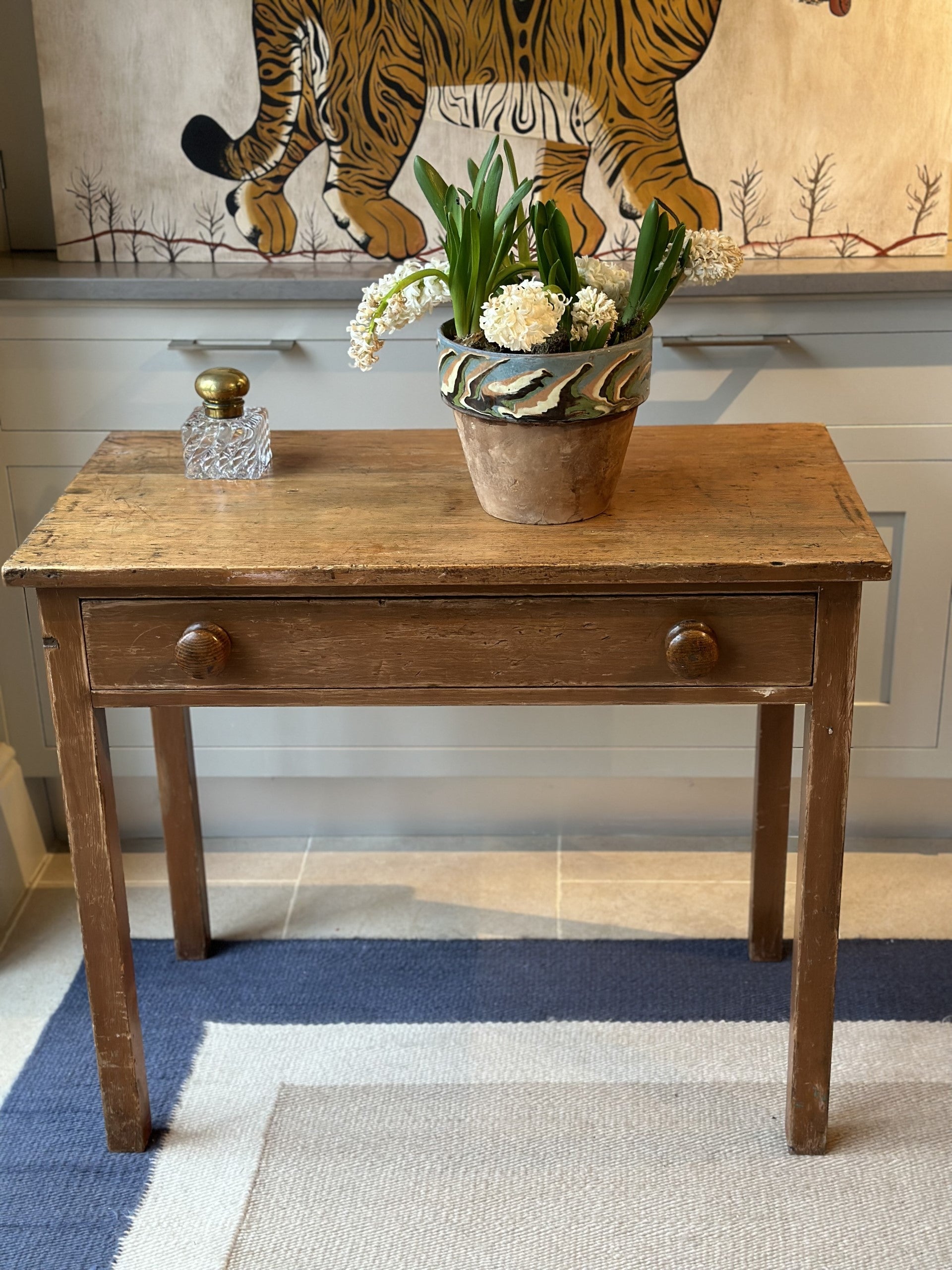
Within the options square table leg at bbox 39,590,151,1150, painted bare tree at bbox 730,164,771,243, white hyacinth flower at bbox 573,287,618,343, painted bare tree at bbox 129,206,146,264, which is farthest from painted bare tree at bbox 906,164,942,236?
square table leg at bbox 39,590,151,1150

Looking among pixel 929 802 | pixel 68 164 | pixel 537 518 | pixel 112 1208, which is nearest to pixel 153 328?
pixel 68 164

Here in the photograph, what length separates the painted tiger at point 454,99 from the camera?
6.96ft

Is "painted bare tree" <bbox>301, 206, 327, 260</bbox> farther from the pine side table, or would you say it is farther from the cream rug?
the cream rug

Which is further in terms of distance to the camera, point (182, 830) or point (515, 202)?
point (182, 830)

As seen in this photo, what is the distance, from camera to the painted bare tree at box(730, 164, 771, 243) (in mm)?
2182

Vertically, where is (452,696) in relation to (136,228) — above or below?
below

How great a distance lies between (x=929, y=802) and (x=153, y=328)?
5.34 ft

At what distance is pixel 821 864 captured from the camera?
158 cm

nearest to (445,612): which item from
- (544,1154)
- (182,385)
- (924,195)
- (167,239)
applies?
(544,1154)

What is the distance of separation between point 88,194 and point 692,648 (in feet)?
4.62

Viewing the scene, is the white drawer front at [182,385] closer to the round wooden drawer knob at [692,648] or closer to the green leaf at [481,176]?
the green leaf at [481,176]

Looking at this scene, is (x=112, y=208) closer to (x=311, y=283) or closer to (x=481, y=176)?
(x=311, y=283)

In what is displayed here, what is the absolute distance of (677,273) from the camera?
5.07 feet

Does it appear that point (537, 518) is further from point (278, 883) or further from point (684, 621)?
point (278, 883)
